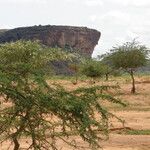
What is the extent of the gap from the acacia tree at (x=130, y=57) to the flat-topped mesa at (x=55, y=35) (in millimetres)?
62257

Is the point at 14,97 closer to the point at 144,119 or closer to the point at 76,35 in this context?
the point at 144,119

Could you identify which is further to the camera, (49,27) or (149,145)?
(49,27)

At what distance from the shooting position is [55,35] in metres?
108

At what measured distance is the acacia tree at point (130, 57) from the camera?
41.8m

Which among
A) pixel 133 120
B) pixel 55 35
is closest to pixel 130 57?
pixel 133 120

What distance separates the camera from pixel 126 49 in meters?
42.9

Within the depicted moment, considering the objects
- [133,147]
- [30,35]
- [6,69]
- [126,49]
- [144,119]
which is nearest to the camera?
[6,69]

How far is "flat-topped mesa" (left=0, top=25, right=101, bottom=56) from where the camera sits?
353 ft

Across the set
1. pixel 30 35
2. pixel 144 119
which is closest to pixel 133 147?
pixel 144 119

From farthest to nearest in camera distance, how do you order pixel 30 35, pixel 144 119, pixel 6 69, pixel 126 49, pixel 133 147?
pixel 30 35 < pixel 126 49 < pixel 144 119 < pixel 133 147 < pixel 6 69

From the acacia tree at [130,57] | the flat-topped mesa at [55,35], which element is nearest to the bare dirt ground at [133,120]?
the acacia tree at [130,57]

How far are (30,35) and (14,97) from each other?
99763 mm

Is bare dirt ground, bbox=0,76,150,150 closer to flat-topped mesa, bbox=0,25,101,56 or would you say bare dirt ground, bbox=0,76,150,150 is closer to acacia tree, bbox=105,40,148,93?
acacia tree, bbox=105,40,148,93

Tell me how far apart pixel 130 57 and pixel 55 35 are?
2652 inches
